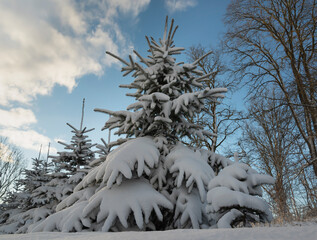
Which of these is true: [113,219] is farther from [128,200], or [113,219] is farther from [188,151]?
[188,151]

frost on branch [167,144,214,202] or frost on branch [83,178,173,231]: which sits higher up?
frost on branch [167,144,214,202]

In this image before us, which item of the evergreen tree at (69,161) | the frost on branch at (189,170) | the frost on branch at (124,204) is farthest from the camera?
the evergreen tree at (69,161)

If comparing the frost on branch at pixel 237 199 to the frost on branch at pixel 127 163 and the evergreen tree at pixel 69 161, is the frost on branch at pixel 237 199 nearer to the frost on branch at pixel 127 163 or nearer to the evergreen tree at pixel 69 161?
the frost on branch at pixel 127 163

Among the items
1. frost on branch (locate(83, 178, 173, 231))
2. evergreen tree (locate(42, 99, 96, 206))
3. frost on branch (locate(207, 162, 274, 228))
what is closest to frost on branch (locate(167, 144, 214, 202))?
frost on branch (locate(207, 162, 274, 228))

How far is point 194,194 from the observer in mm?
4492

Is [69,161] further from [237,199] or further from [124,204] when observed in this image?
[237,199]

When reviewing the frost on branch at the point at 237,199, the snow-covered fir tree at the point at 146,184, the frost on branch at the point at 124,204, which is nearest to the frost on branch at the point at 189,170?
the snow-covered fir tree at the point at 146,184

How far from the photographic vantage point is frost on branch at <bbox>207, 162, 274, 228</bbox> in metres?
3.16

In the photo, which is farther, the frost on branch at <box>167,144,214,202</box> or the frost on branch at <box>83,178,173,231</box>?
the frost on branch at <box>167,144,214,202</box>

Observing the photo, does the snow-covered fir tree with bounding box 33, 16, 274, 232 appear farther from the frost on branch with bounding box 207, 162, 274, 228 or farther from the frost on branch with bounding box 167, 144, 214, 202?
the frost on branch with bounding box 207, 162, 274, 228

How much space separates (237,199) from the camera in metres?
3.12

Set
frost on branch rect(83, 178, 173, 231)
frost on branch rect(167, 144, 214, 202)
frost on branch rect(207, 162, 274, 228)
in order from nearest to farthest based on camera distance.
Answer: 1. frost on branch rect(207, 162, 274, 228)
2. frost on branch rect(83, 178, 173, 231)
3. frost on branch rect(167, 144, 214, 202)

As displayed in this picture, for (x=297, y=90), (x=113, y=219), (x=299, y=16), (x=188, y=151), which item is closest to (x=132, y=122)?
(x=188, y=151)

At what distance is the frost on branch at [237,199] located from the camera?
3.16 meters
